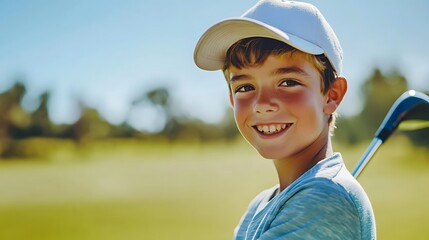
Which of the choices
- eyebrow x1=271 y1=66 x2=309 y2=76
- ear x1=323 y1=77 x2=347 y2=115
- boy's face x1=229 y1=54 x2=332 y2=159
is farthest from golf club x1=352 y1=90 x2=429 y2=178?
eyebrow x1=271 y1=66 x2=309 y2=76

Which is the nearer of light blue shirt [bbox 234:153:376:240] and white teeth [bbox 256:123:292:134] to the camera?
light blue shirt [bbox 234:153:376:240]

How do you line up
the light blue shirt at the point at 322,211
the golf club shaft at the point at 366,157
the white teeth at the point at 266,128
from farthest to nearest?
the golf club shaft at the point at 366,157, the white teeth at the point at 266,128, the light blue shirt at the point at 322,211

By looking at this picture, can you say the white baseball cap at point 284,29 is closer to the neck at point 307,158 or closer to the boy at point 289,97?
the boy at point 289,97

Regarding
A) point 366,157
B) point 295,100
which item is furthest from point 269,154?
point 366,157

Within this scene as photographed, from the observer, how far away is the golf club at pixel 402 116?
82.6 inches

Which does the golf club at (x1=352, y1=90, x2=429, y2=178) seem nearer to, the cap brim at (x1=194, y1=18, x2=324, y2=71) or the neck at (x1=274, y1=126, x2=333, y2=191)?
the neck at (x1=274, y1=126, x2=333, y2=191)

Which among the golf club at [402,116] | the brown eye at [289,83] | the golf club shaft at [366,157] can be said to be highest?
the brown eye at [289,83]

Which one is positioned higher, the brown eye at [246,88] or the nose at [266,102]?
the brown eye at [246,88]

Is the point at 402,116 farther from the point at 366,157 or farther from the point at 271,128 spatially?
the point at 271,128

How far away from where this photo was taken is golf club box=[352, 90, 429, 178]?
2098 mm

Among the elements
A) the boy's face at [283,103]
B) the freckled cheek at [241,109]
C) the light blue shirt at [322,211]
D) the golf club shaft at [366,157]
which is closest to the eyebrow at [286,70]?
the boy's face at [283,103]

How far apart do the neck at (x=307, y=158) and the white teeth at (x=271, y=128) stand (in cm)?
8

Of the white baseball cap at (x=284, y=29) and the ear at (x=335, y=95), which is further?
the ear at (x=335, y=95)

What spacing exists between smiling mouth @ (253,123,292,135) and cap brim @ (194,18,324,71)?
20cm
